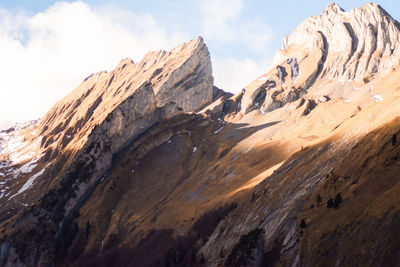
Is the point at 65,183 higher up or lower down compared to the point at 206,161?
higher up

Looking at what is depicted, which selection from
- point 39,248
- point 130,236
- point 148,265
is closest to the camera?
point 148,265

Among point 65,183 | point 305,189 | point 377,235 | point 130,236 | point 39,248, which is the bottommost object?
point 377,235

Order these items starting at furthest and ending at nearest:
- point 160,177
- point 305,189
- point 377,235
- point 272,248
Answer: point 160,177, point 305,189, point 272,248, point 377,235

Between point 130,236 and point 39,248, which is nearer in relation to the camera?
point 130,236

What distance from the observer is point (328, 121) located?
654ft

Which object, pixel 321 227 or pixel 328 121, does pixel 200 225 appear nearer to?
pixel 321 227

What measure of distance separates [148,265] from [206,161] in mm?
80154

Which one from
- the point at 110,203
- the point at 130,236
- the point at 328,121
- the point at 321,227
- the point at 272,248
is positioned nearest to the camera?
the point at 321,227

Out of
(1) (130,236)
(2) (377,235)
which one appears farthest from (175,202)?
(2) (377,235)

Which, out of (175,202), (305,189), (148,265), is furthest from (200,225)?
(305,189)

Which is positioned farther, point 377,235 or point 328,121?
point 328,121

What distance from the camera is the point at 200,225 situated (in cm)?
12975

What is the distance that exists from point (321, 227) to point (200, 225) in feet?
245

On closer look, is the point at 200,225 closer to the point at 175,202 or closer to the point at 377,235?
the point at 175,202
